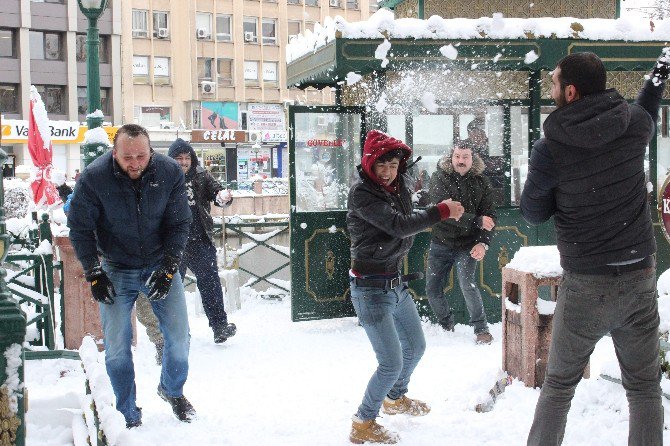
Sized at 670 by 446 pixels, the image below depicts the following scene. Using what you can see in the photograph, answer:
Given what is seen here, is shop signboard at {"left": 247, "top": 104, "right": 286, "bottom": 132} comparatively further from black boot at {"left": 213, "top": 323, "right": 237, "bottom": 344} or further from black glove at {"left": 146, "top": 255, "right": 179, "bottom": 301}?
black glove at {"left": 146, "top": 255, "right": 179, "bottom": 301}

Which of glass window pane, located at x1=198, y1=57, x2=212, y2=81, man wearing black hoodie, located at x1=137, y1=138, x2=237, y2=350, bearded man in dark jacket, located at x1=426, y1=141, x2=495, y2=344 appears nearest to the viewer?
man wearing black hoodie, located at x1=137, y1=138, x2=237, y2=350

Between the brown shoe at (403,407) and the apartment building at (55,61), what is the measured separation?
1545 inches

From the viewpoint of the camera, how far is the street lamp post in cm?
760

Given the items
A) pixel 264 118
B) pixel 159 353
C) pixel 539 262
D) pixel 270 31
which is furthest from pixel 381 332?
pixel 270 31

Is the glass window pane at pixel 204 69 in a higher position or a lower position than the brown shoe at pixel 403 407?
higher

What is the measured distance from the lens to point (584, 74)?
3438mm

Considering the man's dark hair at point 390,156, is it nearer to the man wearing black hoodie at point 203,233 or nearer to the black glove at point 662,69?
the black glove at point 662,69

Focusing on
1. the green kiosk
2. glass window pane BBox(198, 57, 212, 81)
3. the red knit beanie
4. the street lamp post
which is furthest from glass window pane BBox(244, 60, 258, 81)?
the red knit beanie

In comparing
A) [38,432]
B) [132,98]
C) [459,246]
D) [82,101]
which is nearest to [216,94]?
[132,98]

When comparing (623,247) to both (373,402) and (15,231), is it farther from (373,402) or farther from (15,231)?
(15,231)

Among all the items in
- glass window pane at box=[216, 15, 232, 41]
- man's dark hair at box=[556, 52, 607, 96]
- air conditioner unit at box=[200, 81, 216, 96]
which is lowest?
man's dark hair at box=[556, 52, 607, 96]

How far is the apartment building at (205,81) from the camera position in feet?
148

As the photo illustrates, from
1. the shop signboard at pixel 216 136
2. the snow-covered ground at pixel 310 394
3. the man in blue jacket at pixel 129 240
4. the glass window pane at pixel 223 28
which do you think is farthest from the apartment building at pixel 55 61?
the man in blue jacket at pixel 129 240

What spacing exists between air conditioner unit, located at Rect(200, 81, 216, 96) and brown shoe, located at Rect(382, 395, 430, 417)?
4190 cm
